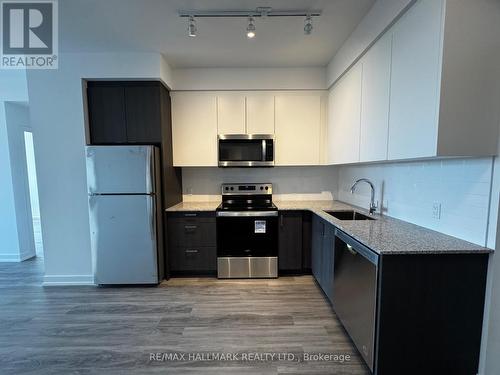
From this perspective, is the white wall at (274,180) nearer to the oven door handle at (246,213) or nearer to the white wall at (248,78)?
the oven door handle at (246,213)

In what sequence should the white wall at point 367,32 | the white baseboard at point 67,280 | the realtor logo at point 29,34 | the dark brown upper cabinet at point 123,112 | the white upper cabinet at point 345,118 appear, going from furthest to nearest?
the white baseboard at point 67,280 < the dark brown upper cabinet at point 123,112 < the white upper cabinet at point 345,118 < the realtor logo at point 29,34 < the white wall at point 367,32

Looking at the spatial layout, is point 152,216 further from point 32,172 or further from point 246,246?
point 32,172

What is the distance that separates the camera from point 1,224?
3576mm

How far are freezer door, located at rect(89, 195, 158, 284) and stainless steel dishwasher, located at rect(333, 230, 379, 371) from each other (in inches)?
78.7

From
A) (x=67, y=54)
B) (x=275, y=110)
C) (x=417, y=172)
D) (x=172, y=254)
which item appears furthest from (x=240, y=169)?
(x=67, y=54)

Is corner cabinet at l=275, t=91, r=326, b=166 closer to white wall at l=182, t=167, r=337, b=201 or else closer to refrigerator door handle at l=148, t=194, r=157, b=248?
white wall at l=182, t=167, r=337, b=201

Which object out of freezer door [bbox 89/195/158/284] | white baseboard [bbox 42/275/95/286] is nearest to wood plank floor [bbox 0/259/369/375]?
white baseboard [bbox 42/275/95/286]

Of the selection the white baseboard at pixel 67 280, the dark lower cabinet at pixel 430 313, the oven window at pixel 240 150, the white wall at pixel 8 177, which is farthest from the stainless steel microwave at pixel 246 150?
the white wall at pixel 8 177

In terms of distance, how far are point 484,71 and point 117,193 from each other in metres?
3.16

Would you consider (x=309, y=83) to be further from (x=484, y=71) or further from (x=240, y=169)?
(x=484, y=71)

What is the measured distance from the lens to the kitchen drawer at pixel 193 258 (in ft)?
9.70

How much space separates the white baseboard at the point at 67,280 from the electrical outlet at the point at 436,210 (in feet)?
11.8

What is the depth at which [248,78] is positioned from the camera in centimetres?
308

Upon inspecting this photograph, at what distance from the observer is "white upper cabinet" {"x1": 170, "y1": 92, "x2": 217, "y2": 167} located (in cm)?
310
